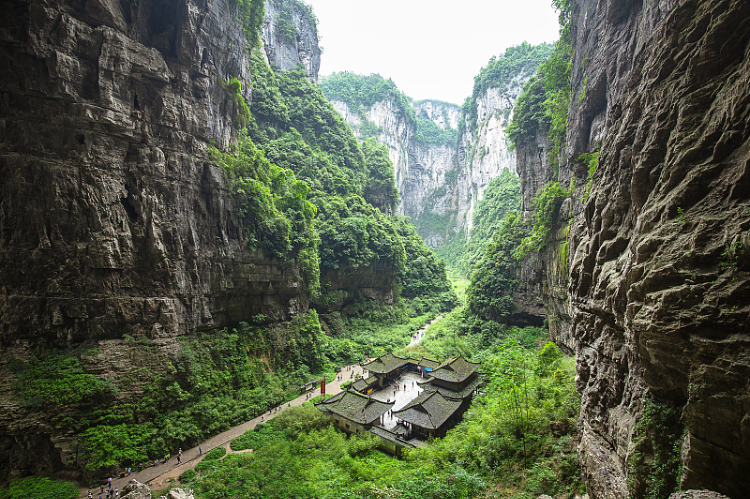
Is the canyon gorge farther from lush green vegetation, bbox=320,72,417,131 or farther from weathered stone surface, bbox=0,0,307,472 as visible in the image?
lush green vegetation, bbox=320,72,417,131

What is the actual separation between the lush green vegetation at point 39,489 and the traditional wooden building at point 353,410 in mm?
12206

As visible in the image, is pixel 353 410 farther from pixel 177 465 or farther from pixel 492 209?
pixel 492 209

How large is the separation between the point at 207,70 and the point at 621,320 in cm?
2661

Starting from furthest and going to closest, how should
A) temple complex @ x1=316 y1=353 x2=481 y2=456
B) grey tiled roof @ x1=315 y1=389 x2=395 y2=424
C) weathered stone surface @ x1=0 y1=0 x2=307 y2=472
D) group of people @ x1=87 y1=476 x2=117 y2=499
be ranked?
grey tiled roof @ x1=315 y1=389 x2=395 y2=424 → temple complex @ x1=316 y1=353 x2=481 y2=456 → weathered stone surface @ x1=0 y1=0 x2=307 y2=472 → group of people @ x1=87 y1=476 x2=117 y2=499

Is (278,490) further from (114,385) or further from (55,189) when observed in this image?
(55,189)

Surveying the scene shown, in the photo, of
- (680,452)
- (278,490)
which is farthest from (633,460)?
(278,490)

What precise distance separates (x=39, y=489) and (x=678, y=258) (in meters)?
23.9

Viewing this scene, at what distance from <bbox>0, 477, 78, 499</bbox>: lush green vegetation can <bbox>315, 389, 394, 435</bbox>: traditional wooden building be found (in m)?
12.2

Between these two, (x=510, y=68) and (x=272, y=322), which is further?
(x=510, y=68)

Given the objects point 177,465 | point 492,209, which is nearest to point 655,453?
point 177,465

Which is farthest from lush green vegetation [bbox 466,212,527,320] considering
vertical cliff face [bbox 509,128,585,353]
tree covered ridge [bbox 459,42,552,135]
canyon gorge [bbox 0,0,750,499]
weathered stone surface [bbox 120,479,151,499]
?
tree covered ridge [bbox 459,42,552,135]

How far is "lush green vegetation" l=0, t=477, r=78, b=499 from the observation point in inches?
562

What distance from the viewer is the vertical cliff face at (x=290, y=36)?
171 feet

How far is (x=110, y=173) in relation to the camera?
1830cm
